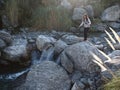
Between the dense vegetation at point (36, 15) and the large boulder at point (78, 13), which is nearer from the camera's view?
the dense vegetation at point (36, 15)

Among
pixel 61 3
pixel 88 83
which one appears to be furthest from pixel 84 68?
pixel 61 3

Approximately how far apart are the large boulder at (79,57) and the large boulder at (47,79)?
289 mm

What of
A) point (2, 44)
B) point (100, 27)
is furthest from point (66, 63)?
point (100, 27)

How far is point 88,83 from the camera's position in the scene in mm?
7141

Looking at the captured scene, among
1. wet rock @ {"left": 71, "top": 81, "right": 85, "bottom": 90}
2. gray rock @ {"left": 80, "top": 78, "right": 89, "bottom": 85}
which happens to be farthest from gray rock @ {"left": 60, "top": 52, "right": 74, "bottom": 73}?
wet rock @ {"left": 71, "top": 81, "right": 85, "bottom": 90}

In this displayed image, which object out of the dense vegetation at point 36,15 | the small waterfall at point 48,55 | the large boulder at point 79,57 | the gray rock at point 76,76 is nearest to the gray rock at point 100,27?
the dense vegetation at point 36,15

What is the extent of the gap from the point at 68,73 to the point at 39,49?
2447mm

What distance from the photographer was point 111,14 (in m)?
14.3

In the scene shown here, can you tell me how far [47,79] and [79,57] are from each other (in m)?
1.20

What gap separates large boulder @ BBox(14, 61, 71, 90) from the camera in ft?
25.7

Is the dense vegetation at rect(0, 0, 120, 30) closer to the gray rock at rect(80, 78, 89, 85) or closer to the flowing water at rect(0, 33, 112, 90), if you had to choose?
the flowing water at rect(0, 33, 112, 90)

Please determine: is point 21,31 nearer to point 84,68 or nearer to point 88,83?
point 84,68

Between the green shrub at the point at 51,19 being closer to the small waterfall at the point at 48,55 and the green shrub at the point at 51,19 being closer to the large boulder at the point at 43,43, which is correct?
the large boulder at the point at 43,43

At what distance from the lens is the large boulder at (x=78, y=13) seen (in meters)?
13.8
